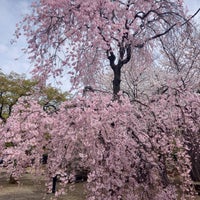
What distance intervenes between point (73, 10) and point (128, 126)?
2.60m

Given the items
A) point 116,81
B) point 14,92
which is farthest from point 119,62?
point 14,92

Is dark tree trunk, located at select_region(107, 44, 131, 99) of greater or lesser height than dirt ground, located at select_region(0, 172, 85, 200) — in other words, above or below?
above

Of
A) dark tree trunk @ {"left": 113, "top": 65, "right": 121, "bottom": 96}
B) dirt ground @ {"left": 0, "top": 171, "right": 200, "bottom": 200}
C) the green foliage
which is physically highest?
the green foliage

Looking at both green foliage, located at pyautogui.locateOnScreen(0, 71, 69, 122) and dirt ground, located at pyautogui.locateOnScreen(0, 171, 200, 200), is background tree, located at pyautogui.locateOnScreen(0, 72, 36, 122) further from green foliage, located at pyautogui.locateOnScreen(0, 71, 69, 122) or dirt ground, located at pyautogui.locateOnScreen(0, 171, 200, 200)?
dirt ground, located at pyautogui.locateOnScreen(0, 171, 200, 200)

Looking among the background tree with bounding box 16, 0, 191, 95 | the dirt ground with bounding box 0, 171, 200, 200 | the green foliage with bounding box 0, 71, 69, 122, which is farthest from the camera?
the green foliage with bounding box 0, 71, 69, 122

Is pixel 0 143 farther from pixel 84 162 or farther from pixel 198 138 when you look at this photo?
pixel 198 138

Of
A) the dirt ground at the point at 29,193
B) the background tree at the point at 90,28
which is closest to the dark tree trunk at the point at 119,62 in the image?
the background tree at the point at 90,28

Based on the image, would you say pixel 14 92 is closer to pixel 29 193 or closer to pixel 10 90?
pixel 10 90

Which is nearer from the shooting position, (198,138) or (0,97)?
(198,138)

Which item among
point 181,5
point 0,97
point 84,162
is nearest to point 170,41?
point 181,5

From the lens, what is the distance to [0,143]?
4.83m

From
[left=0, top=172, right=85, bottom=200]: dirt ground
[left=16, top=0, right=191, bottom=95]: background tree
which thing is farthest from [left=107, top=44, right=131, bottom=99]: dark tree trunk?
[left=0, top=172, right=85, bottom=200]: dirt ground

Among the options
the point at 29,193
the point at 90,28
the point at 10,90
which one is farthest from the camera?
the point at 10,90

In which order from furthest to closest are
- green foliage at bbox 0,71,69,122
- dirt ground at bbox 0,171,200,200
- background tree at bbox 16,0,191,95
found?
green foliage at bbox 0,71,69,122
dirt ground at bbox 0,171,200,200
background tree at bbox 16,0,191,95
